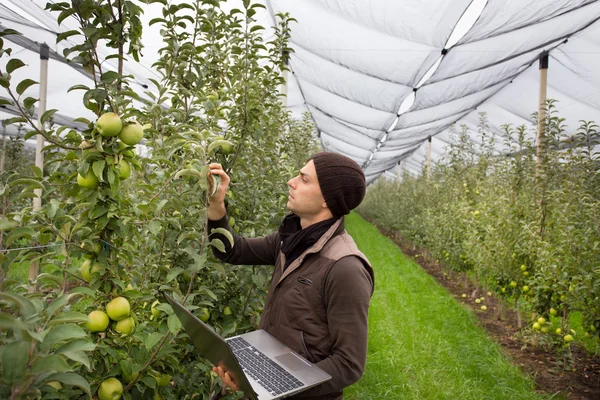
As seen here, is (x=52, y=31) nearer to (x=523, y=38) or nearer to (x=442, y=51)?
(x=442, y=51)

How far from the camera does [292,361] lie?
141cm

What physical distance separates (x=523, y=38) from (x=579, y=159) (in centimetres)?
166

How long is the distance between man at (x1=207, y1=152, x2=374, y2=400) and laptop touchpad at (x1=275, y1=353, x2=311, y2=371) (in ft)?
0.14

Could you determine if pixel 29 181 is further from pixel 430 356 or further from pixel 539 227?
pixel 539 227

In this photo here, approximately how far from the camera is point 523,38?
15.1 feet

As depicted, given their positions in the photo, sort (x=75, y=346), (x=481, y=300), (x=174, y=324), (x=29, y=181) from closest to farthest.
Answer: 1. (x=75, y=346)
2. (x=29, y=181)
3. (x=174, y=324)
4. (x=481, y=300)

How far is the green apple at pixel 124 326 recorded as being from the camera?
122 centimetres

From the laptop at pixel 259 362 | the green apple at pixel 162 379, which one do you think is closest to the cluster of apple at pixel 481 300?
the laptop at pixel 259 362

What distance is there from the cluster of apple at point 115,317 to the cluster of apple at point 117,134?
34cm

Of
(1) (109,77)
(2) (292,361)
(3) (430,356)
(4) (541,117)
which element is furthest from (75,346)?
(4) (541,117)

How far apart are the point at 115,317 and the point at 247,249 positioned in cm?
73

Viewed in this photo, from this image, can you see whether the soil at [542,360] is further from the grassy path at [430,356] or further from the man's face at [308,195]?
the man's face at [308,195]

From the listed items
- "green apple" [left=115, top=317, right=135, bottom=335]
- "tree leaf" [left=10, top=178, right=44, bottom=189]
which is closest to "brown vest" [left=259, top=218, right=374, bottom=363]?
"green apple" [left=115, top=317, right=135, bottom=335]

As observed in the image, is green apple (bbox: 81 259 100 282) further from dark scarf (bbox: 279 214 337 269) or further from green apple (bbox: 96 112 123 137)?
dark scarf (bbox: 279 214 337 269)
